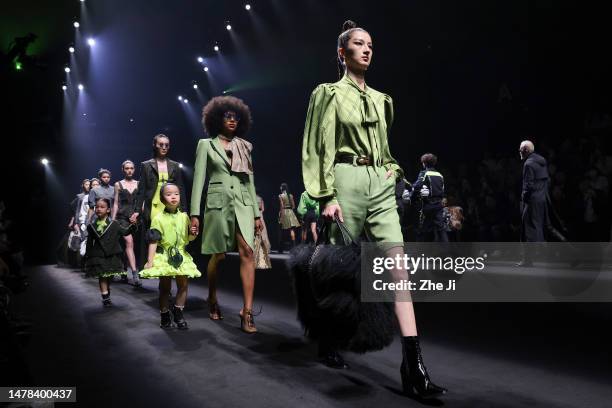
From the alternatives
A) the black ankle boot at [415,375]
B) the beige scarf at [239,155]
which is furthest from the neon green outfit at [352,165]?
the beige scarf at [239,155]

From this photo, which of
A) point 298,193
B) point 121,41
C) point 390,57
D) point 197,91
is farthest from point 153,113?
point 390,57

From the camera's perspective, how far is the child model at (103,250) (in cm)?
559

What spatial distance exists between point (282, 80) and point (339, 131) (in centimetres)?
1285

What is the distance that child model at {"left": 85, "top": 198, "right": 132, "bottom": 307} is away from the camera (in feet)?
18.3

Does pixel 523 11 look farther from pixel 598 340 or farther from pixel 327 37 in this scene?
pixel 598 340

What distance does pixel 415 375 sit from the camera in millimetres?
2287

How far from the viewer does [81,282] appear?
8242 millimetres

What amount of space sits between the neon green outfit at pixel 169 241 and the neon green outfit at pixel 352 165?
6.19 feet

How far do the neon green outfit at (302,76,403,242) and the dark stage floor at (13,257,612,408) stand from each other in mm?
823

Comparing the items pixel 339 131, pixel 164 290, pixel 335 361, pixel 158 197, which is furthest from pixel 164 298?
pixel 339 131

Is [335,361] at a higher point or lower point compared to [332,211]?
lower

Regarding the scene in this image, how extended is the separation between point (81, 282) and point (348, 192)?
7050 millimetres

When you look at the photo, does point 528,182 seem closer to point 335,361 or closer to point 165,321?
point 335,361

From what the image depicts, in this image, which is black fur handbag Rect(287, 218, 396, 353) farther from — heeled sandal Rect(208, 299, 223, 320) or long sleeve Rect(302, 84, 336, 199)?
heeled sandal Rect(208, 299, 223, 320)
